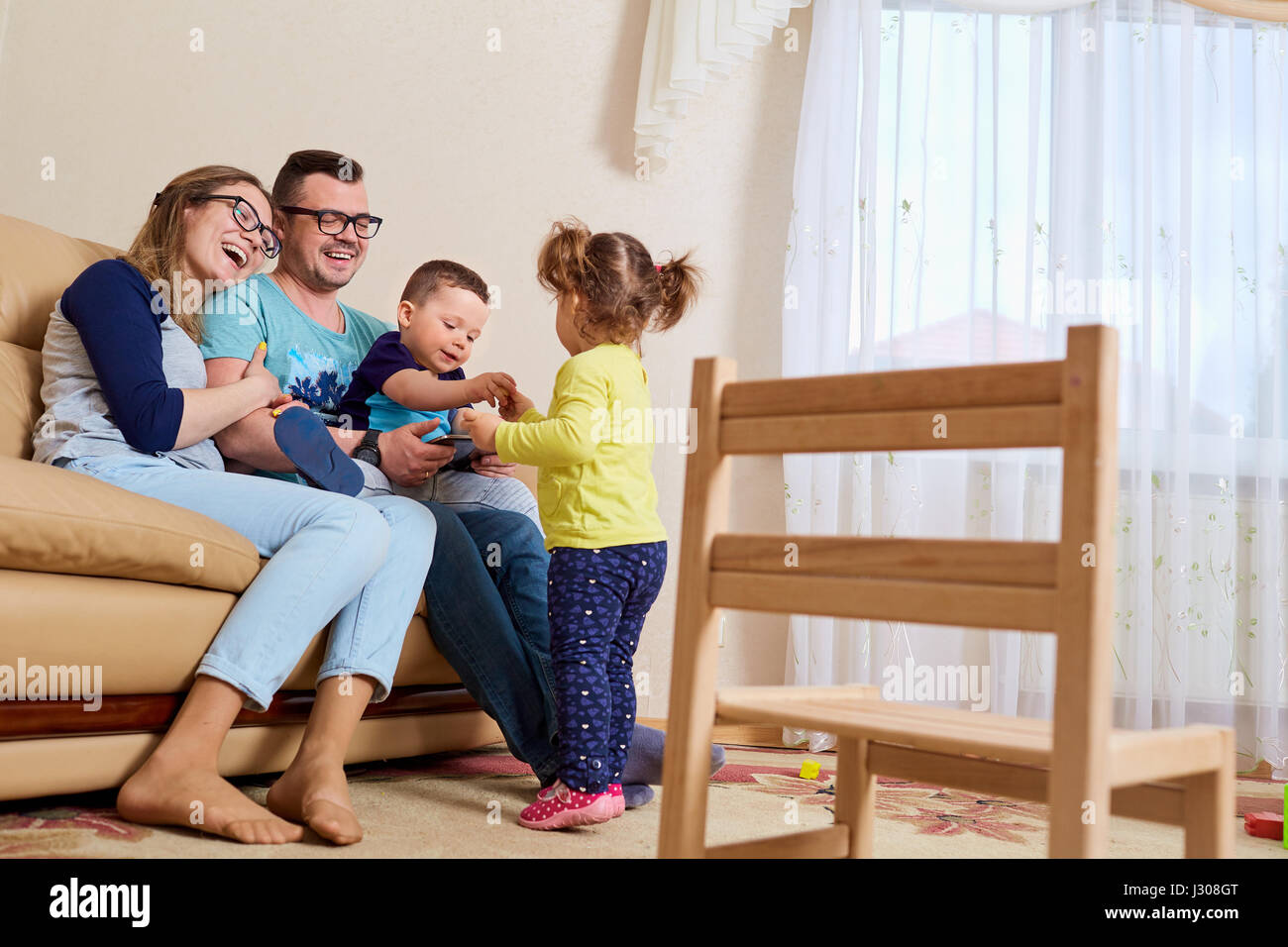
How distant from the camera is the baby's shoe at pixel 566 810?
1339 millimetres

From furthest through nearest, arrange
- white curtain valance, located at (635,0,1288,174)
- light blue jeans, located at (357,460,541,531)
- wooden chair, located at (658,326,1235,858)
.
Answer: white curtain valance, located at (635,0,1288,174)
light blue jeans, located at (357,460,541,531)
wooden chair, located at (658,326,1235,858)

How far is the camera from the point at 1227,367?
2449 millimetres

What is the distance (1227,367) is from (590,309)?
5.93ft

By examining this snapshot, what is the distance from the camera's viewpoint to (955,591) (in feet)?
2.40

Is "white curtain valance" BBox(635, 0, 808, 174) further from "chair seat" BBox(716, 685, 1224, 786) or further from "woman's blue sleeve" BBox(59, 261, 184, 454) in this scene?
"chair seat" BBox(716, 685, 1224, 786)

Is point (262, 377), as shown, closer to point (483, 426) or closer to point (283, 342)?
point (283, 342)

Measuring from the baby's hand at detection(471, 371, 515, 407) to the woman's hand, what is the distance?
303 mm

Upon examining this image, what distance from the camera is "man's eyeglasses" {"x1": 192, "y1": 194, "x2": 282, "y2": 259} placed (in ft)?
5.16

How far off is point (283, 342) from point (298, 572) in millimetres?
573

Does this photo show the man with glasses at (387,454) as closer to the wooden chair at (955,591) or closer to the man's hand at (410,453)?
the man's hand at (410,453)

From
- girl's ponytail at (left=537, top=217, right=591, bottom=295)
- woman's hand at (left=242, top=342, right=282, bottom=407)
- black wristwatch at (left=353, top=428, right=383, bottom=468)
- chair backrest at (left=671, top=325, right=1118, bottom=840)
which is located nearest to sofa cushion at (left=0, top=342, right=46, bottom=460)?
woman's hand at (left=242, top=342, right=282, bottom=407)

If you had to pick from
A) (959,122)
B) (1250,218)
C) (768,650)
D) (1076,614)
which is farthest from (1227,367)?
(1076,614)

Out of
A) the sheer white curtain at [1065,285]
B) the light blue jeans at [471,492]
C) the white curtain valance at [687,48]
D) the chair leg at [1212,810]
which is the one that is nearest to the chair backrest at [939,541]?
the chair leg at [1212,810]
